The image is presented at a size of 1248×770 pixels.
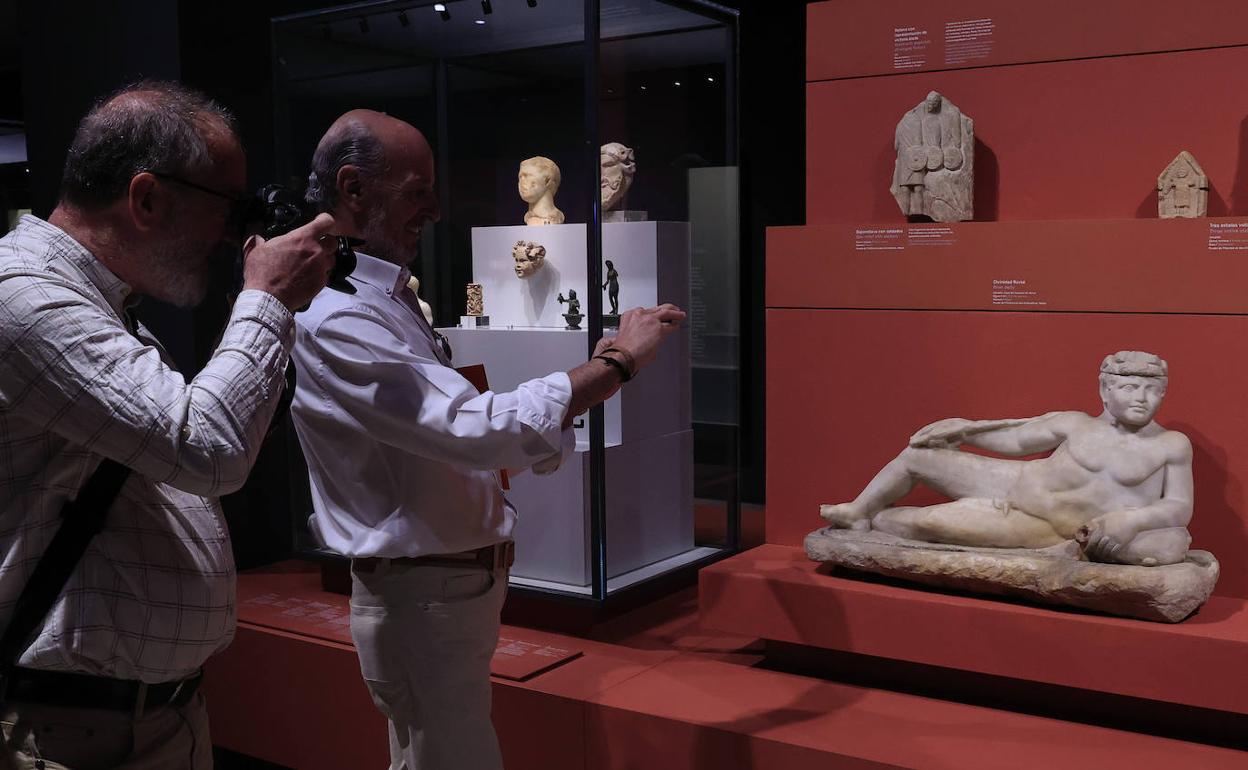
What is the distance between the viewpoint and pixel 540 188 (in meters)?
4.27

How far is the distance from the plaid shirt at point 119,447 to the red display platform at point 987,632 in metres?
2.12

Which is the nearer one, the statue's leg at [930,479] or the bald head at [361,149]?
the bald head at [361,149]

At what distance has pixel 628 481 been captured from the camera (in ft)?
14.1

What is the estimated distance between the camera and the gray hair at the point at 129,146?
1.55 meters

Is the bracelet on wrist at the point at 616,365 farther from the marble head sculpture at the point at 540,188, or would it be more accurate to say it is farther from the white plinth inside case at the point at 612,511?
the marble head sculpture at the point at 540,188

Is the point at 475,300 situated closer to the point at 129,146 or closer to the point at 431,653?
the point at 431,653

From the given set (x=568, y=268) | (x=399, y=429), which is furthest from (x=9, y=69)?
(x=399, y=429)

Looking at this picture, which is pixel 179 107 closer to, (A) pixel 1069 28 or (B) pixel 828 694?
(B) pixel 828 694

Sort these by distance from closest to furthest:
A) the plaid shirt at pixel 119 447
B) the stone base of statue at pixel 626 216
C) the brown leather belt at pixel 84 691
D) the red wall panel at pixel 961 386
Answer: the plaid shirt at pixel 119 447 < the brown leather belt at pixel 84 691 < the red wall panel at pixel 961 386 < the stone base of statue at pixel 626 216

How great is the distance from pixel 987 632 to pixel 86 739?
2.35 meters

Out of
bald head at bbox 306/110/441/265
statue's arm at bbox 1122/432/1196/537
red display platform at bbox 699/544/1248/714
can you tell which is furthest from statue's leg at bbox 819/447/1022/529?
bald head at bbox 306/110/441/265

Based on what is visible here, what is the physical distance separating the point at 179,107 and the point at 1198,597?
2.65 meters

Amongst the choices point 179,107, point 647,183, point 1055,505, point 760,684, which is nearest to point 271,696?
point 760,684

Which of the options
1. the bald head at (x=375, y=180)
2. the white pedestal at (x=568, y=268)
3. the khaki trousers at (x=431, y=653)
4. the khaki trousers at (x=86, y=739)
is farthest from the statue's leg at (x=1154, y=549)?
the khaki trousers at (x=86, y=739)
